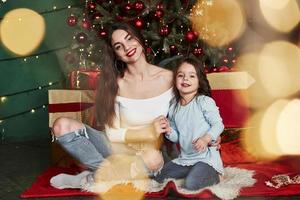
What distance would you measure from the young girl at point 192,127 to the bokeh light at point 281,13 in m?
2.74

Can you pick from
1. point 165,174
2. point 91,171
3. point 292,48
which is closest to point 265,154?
point 165,174

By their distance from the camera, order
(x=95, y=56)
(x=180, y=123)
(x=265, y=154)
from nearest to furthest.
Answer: (x=180, y=123) < (x=265, y=154) < (x=95, y=56)

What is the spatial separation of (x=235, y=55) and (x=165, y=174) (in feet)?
6.54

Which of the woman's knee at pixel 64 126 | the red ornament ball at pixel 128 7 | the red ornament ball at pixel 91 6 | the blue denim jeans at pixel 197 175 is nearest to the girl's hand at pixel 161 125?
the blue denim jeans at pixel 197 175

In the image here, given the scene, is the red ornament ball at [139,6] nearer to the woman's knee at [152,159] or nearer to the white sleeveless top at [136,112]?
the white sleeveless top at [136,112]

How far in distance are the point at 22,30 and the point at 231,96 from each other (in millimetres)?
2278

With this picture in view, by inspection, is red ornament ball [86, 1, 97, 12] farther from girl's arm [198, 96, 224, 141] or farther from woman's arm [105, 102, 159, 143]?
girl's arm [198, 96, 224, 141]

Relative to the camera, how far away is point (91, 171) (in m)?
3.60

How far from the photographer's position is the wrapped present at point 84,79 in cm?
425

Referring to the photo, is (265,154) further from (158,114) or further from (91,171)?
(91,171)

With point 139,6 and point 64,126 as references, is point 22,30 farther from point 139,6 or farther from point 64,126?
point 64,126

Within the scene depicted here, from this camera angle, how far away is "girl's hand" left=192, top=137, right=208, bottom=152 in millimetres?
3191

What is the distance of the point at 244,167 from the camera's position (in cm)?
397

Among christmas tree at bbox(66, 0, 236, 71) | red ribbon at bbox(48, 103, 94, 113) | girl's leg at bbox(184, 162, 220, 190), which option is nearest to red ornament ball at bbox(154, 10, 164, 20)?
christmas tree at bbox(66, 0, 236, 71)
